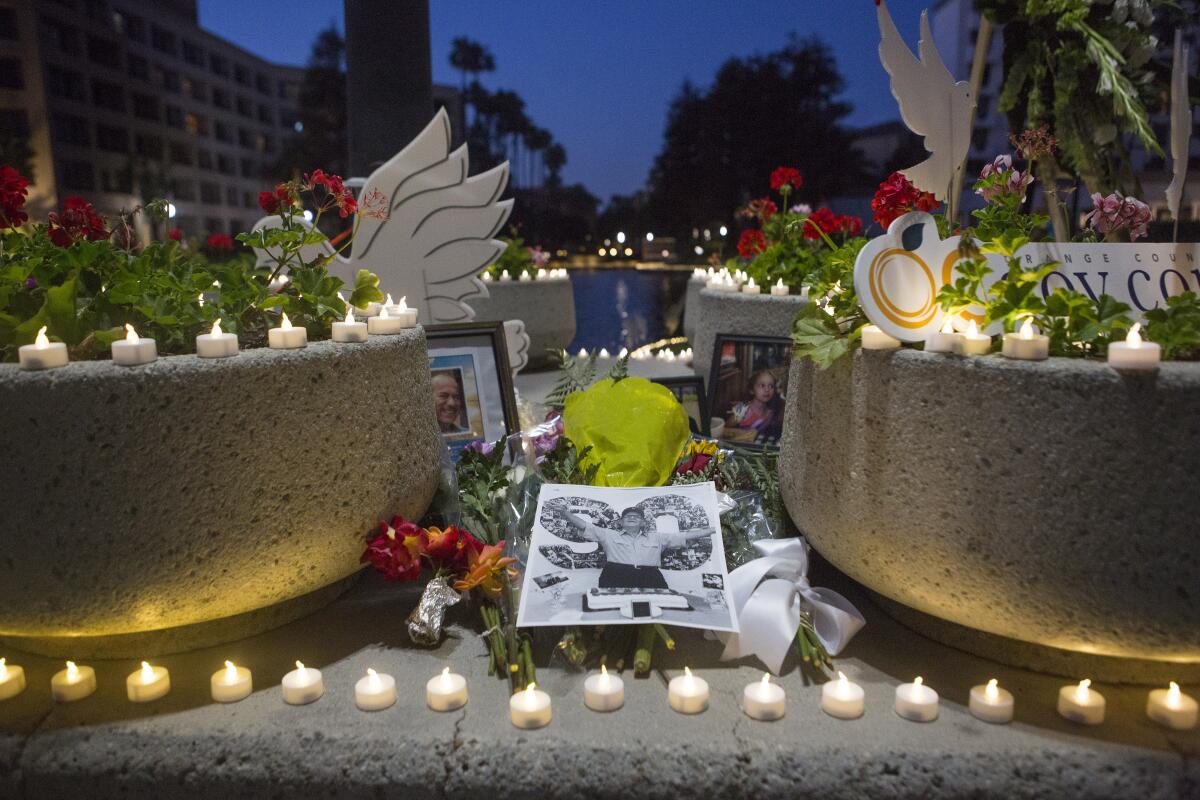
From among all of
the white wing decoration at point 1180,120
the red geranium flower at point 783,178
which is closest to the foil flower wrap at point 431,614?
the white wing decoration at point 1180,120

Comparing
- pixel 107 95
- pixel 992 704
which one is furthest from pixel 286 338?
pixel 107 95

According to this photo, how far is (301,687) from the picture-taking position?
5.45 ft

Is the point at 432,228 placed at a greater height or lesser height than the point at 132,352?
greater

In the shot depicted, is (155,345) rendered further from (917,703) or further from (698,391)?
(698,391)

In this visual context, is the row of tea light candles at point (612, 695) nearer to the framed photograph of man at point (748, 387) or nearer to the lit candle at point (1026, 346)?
the lit candle at point (1026, 346)

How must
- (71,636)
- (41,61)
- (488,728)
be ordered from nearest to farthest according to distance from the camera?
1. (488,728)
2. (71,636)
3. (41,61)

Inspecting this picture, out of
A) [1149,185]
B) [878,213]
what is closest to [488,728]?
[878,213]

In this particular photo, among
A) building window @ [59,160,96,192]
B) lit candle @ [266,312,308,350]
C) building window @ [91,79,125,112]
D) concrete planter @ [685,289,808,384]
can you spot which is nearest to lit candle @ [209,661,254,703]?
lit candle @ [266,312,308,350]

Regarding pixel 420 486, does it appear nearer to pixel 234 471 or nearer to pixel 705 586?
pixel 234 471

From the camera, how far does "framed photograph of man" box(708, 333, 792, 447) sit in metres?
3.34

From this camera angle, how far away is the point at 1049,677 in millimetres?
1757

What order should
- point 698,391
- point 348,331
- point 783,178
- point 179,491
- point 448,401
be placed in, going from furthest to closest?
point 783,178, point 698,391, point 448,401, point 348,331, point 179,491

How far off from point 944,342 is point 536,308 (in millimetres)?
4666

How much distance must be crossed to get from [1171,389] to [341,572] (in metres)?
1.83
